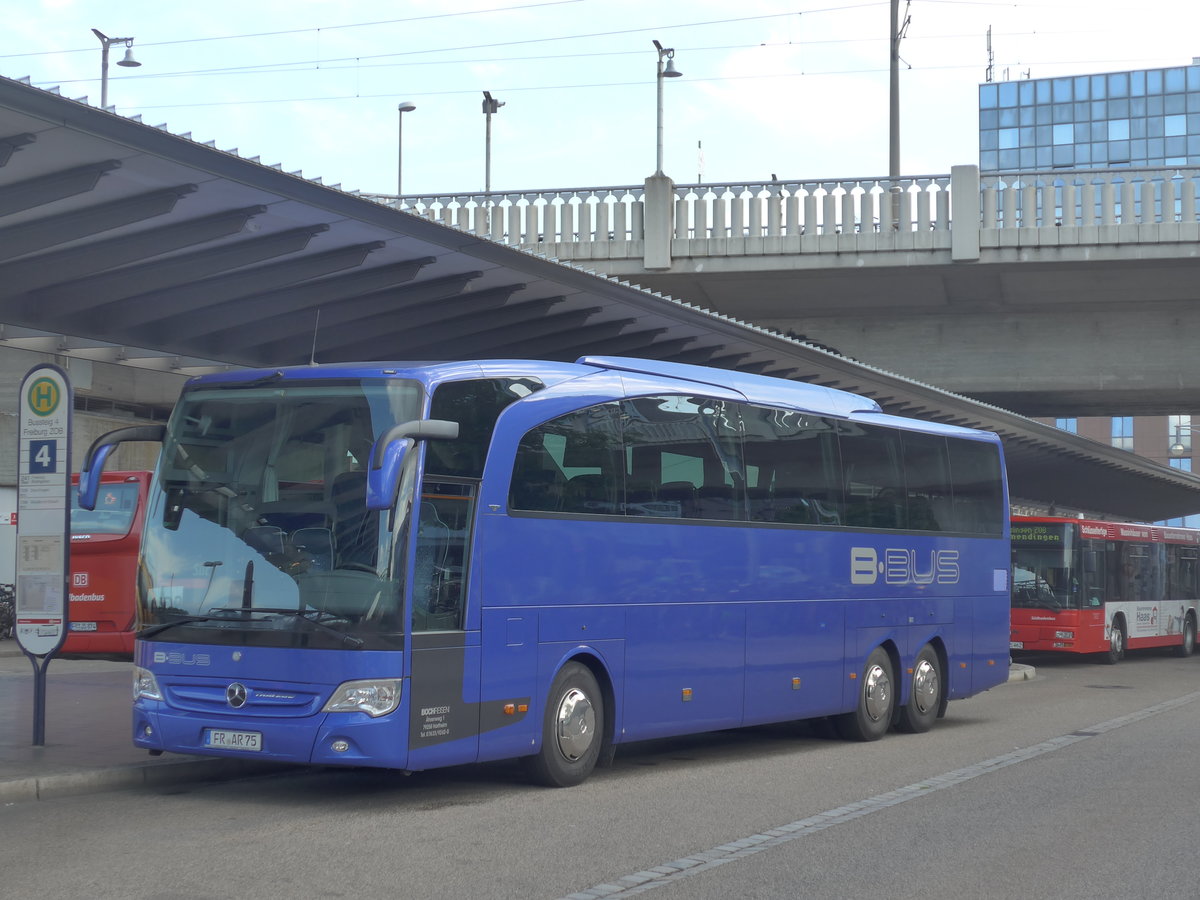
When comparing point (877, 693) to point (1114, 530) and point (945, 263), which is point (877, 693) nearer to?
point (945, 263)

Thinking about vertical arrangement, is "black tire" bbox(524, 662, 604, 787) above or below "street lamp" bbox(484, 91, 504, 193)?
below

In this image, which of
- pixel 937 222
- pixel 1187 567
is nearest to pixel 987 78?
pixel 1187 567

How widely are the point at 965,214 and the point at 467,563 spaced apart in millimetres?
17259

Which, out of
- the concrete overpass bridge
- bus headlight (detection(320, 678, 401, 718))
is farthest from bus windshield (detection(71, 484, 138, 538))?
bus headlight (detection(320, 678, 401, 718))

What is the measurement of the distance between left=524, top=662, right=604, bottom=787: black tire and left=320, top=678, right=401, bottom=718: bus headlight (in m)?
1.49

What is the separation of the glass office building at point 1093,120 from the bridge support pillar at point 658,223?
9949cm

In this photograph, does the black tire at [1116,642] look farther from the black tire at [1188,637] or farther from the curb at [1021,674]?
the black tire at [1188,637]

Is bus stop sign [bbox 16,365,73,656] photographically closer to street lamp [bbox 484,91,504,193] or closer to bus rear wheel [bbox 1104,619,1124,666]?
bus rear wheel [bbox 1104,619,1124,666]

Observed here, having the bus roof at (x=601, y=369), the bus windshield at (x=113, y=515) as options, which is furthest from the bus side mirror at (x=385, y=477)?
the bus windshield at (x=113, y=515)

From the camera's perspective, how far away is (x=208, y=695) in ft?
33.4

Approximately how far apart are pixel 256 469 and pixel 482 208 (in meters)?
17.9

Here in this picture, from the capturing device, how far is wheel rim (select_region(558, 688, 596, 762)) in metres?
11.2

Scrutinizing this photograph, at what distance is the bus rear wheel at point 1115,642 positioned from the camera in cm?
3069

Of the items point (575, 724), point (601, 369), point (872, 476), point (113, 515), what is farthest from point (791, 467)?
point (113, 515)
